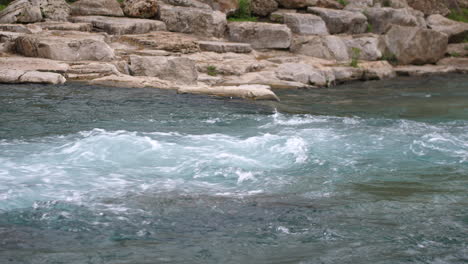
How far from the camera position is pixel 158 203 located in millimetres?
5211

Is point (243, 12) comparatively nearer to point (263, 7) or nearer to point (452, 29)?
point (263, 7)

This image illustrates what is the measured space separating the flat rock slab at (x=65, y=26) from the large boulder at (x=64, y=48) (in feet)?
4.91

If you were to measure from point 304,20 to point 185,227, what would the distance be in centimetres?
1484

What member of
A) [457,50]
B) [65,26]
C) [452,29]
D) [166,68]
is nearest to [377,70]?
[457,50]

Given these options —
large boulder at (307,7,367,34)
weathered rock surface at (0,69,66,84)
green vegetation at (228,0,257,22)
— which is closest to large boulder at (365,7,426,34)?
large boulder at (307,7,367,34)

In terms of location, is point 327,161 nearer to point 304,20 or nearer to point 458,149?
point 458,149

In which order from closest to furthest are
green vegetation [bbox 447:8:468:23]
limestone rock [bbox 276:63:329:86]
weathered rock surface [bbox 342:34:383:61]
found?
limestone rock [bbox 276:63:329:86] < weathered rock surface [bbox 342:34:383:61] < green vegetation [bbox 447:8:468:23]

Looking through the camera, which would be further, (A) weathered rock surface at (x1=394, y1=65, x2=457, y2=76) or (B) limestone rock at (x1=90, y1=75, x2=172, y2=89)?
(A) weathered rock surface at (x1=394, y1=65, x2=457, y2=76)

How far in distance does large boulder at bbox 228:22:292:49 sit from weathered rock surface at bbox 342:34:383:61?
7.72ft

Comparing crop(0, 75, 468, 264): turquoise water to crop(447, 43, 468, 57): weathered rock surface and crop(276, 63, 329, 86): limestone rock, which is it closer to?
crop(276, 63, 329, 86): limestone rock

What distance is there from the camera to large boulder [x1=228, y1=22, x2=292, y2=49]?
1703 cm

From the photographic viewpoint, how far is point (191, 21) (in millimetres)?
16766

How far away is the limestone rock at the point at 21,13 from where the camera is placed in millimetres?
14642

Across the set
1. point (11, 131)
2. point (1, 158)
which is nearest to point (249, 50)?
point (11, 131)
